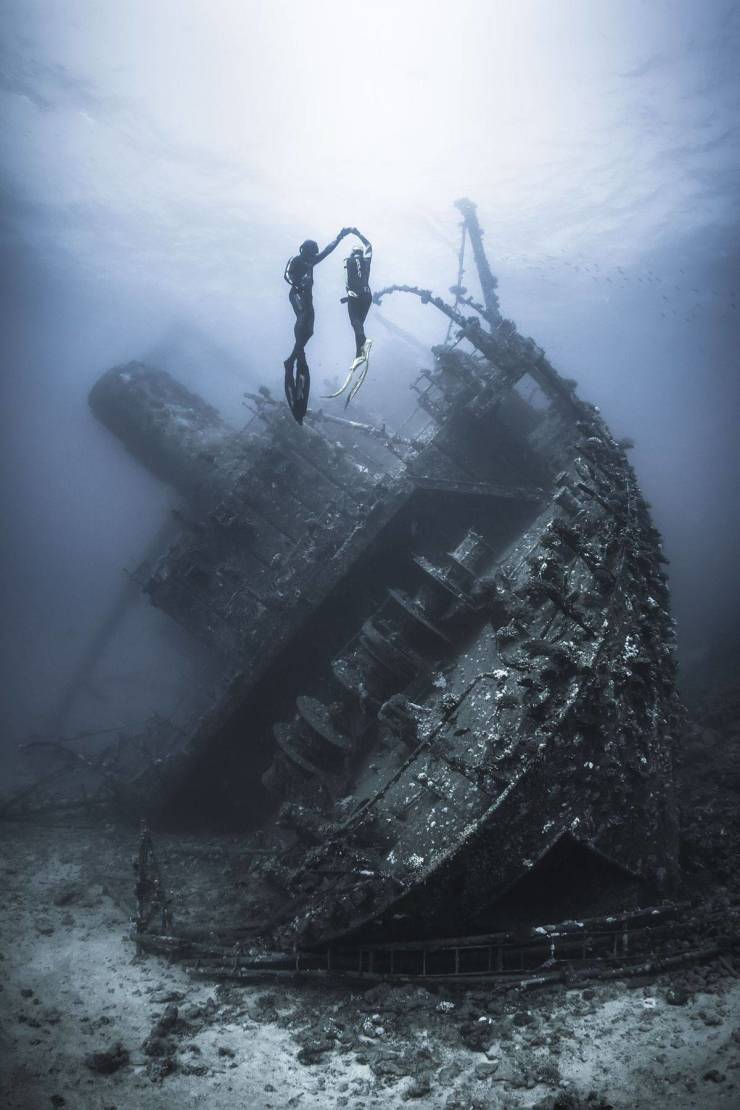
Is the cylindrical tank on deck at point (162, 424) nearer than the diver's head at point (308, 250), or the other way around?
the diver's head at point (308, 250)

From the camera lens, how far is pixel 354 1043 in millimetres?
3816

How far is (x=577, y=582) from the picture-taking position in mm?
5918

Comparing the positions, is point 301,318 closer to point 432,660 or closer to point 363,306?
point 363,306

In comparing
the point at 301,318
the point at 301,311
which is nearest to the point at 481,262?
the point at 301,311

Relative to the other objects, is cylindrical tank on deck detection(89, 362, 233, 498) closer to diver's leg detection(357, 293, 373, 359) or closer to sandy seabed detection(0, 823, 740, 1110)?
diver's leg detection(357, 293, 373, 359)

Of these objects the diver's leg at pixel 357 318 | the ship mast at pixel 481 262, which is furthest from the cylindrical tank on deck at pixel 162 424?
the ship mast at pixel 481 262

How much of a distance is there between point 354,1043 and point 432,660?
14.7ft

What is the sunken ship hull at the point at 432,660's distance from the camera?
15.3 ft

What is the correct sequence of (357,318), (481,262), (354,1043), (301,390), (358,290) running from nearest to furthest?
(354,1043), (357,318), (358,290), (301,390), (481,262)

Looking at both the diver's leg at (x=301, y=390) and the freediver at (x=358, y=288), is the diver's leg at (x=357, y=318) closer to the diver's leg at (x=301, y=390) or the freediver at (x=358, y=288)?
the freediver at (x=358, y=288)

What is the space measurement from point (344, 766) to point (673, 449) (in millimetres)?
93521

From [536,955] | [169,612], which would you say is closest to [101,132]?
[169,612]

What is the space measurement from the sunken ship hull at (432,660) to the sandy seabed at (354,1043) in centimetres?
64

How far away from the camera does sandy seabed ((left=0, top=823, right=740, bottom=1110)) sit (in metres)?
3.22
